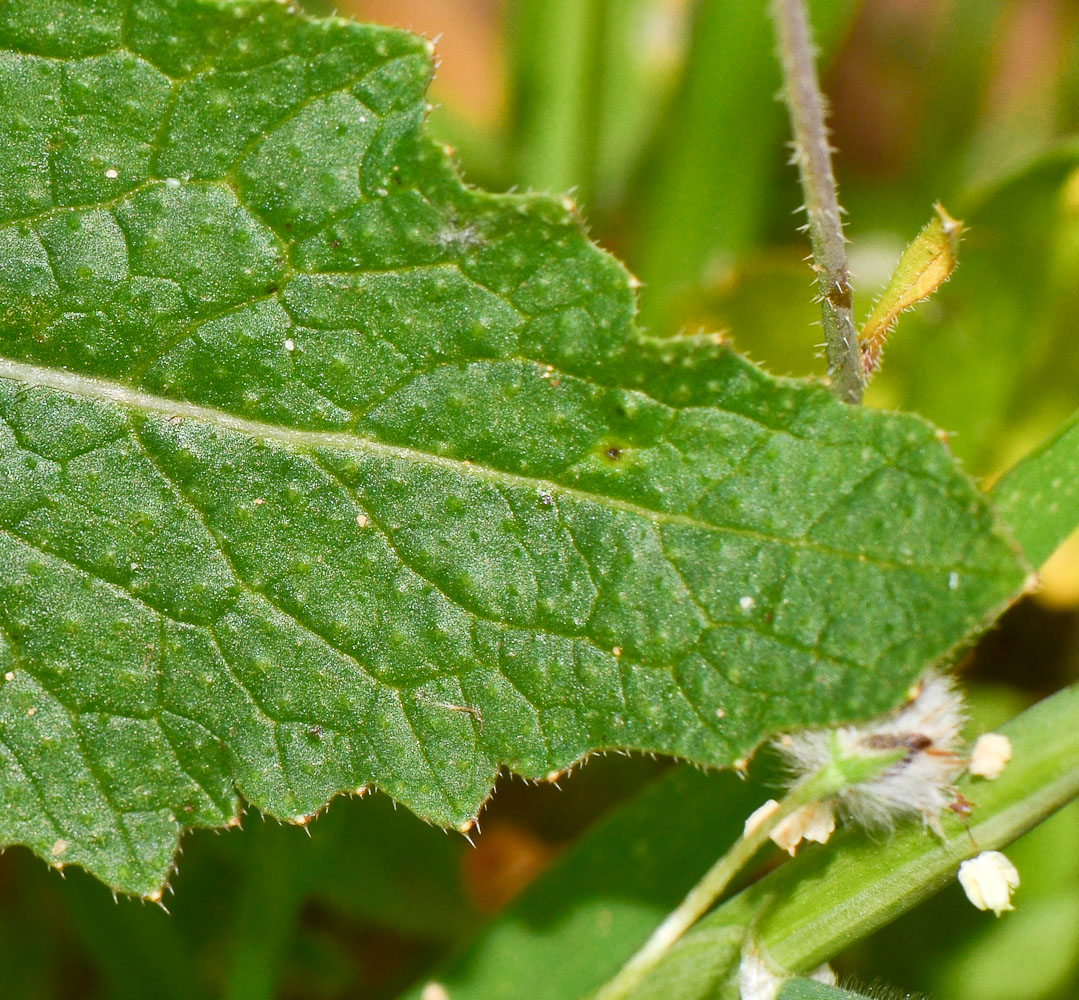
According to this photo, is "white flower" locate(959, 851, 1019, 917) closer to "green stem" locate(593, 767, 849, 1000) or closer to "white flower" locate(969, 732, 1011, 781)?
"white flower" locate(969, 732, 1011, 781)

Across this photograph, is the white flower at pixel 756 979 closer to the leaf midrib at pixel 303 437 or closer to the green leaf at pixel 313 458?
the green leaf at pixel 313 458

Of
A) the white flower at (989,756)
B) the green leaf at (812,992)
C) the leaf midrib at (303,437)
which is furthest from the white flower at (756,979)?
the leaf midrib at (303,437)

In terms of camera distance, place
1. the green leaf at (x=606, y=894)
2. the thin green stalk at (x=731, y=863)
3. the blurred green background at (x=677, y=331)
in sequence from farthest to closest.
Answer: the blurred green background at (x=677, y=331), the green leaf at (x=606, y=894), the thin green stalk at (x=731, y=863)

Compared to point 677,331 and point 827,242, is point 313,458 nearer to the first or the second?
point 827,242

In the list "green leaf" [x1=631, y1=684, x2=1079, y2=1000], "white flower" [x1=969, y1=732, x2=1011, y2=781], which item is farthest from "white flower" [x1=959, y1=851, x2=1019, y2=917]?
"white flower" [x1=969, y1=732, x2=1011, y2=781]

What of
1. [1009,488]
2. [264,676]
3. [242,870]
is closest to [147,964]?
[242,870]

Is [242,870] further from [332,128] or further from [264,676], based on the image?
[332,128]
